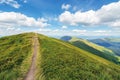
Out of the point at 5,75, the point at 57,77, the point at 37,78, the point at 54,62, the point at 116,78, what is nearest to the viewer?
the point at 37,78

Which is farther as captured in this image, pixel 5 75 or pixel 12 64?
pixel 12 64

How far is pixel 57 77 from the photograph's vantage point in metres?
45.8

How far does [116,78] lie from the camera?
5584 cm

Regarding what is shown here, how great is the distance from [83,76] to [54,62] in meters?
14.8

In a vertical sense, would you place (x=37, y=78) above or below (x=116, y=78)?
above

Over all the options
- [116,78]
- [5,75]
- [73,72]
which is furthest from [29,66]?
[116,78]

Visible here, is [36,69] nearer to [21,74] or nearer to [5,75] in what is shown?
[21,74]

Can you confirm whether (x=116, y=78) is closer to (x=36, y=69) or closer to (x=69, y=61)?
(x=69, y=61)

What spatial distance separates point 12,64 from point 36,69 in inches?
529

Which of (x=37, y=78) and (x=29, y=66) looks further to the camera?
(x=29, y=66)

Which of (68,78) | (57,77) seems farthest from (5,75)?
(68,78)

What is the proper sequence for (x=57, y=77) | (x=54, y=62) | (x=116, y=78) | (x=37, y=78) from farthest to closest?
(x=54, y=62), (x=116, y=78), (x=57, y=77), (x=37, y=78)

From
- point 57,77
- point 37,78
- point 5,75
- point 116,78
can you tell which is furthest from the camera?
point 116,78

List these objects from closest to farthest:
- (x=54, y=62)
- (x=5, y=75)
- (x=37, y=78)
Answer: (x=37, y=78)
(x=5, y=75)
(x=54, y=62)
